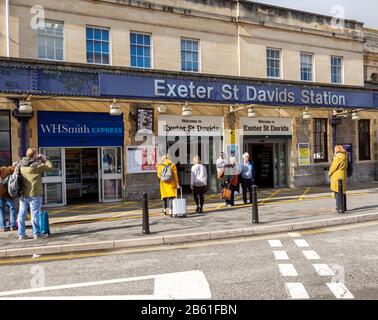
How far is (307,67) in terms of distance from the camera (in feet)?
67.3

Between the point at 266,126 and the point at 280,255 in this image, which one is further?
the point at 266,126

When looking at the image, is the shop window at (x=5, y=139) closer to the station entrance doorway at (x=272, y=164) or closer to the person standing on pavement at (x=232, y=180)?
the person standing on pavement at (x=232, y=180)

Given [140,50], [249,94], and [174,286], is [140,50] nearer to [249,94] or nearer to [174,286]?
[249,94]

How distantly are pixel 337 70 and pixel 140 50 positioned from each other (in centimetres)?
1122

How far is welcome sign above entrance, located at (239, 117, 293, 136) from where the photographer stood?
58.5 feet

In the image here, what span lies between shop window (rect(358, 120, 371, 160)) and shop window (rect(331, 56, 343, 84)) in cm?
255

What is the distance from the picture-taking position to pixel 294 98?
52.6 feet

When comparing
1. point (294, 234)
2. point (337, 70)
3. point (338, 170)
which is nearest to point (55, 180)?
point (294, 234)

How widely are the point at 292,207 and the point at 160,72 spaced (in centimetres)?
603

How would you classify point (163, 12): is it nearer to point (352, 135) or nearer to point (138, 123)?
point (138, 123)

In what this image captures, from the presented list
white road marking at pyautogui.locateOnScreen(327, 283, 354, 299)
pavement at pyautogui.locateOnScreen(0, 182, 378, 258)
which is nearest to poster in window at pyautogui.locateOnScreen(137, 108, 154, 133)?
pavement at pyautogui.locateOnScreen(0, 182, 378, 258)

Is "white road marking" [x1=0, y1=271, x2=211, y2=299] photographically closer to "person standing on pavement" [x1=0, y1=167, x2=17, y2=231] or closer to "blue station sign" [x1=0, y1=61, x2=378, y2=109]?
"person standing on pavement" [x1=0, y1=167, x2=17, y2=231]

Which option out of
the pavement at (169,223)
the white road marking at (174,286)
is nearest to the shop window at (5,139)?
the pavement at (169,223)
